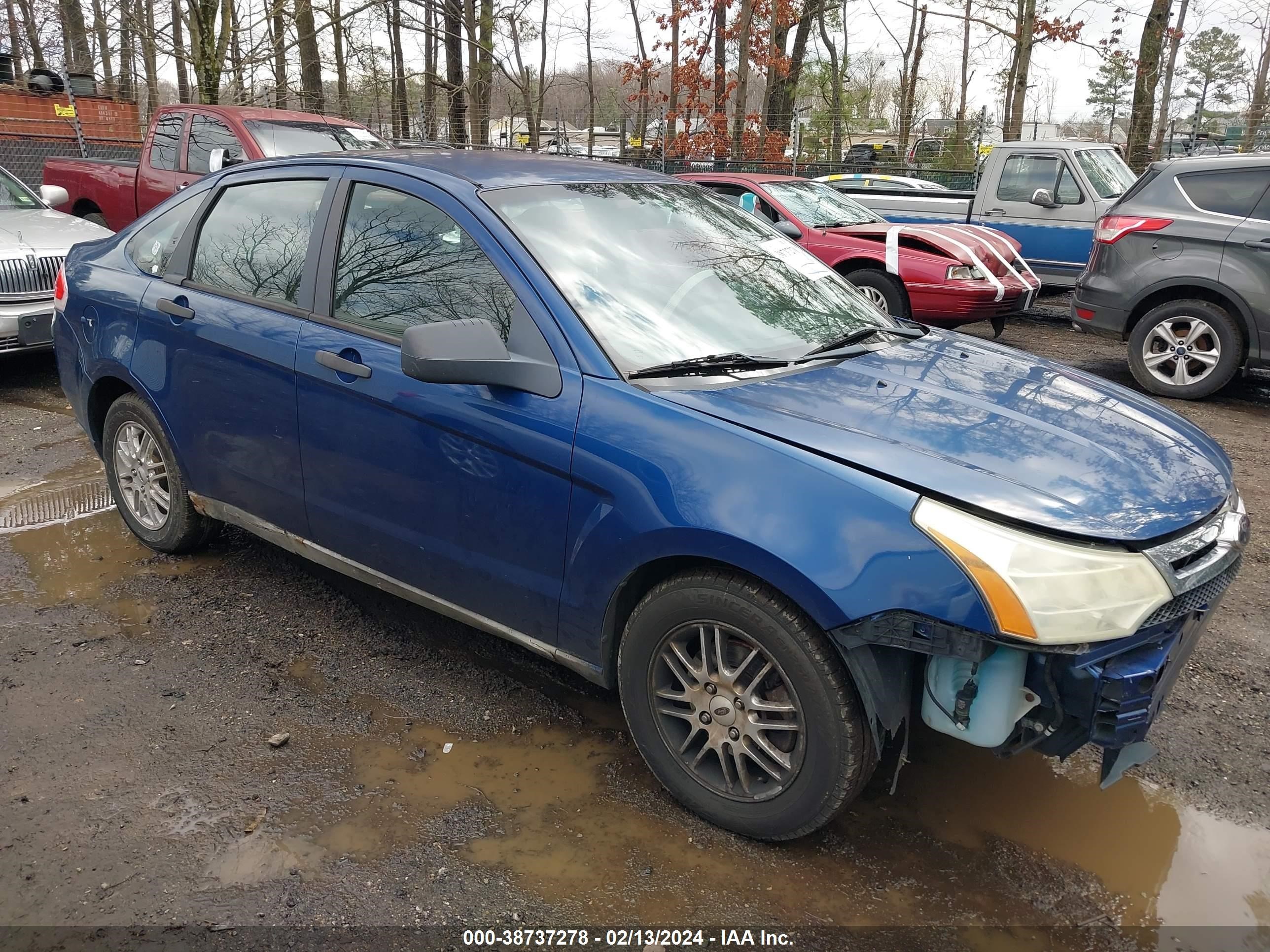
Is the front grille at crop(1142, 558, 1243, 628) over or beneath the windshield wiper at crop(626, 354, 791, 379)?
beneath

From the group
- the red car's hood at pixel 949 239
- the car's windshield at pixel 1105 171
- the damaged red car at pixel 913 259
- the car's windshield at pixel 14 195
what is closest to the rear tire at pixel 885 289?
the damaged red car at pixel 913 259

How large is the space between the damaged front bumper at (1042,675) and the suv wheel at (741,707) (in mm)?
103

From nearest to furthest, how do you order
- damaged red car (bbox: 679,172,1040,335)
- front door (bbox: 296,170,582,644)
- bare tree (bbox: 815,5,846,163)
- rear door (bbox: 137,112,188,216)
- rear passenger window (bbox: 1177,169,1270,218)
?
front door (bbox: 296,170,582,644) → rear passenger window (bbox: 1177,169,1270,218) → damaged red car (bbox: 679,172,1040,335) → rear door (bbox: 137,112,188,216) → bare tree (bbox: 815,5,846,163)

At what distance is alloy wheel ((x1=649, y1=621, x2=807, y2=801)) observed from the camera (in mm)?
2479

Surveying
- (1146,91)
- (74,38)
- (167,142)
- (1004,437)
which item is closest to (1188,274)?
(1004,437)

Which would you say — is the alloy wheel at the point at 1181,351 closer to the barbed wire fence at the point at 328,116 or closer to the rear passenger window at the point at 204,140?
the barbed wire fence at the point at 328,116

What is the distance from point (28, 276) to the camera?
273 inches

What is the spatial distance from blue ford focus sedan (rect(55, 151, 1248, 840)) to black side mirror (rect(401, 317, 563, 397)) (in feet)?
0.03

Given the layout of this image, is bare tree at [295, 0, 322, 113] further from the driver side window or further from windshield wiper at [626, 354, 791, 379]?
windshield wiper at [626, 354, 791, 379]

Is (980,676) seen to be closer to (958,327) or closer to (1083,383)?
(1083,383)

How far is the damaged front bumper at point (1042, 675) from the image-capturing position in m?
2.19

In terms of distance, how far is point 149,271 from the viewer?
4.06 meters

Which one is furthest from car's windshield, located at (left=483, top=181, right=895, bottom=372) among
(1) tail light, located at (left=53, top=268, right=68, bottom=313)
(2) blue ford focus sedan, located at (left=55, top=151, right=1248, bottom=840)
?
(1) tail light, located at (left=53, top=268, right=68, bottom=313)

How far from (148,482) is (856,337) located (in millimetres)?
3072
